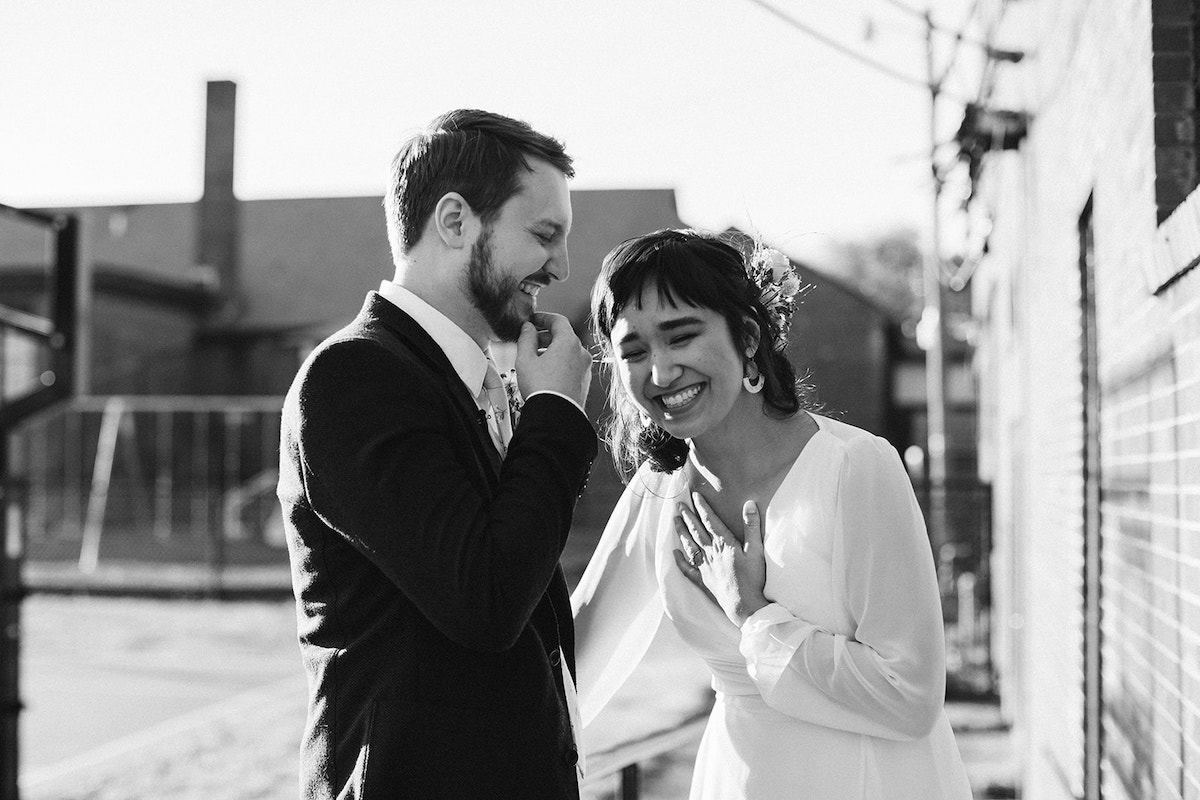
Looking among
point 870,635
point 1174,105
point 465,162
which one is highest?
point 1174,105

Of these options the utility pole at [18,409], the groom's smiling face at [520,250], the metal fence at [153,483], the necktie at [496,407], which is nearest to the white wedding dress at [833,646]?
the necktie at [496,407]

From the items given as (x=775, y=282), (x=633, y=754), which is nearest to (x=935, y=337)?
(x=633, y=754)

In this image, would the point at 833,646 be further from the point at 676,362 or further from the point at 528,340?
the point at 528,340

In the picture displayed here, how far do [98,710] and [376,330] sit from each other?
955 centimetres

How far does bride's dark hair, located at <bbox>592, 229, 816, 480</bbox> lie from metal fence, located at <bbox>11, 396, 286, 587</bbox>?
17.1m

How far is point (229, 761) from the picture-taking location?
818 cm

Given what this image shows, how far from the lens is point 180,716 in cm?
1007

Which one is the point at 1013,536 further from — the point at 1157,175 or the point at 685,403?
the point at 685,403

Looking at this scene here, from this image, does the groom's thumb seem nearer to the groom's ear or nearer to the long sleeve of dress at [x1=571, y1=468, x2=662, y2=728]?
the groom's ear

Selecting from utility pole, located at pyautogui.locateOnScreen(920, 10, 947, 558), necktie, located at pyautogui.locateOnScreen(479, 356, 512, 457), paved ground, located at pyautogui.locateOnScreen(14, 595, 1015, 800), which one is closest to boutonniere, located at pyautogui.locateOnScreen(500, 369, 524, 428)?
necktie, located at pyautogui.locateOnScreen(479, 356, 512, 457)

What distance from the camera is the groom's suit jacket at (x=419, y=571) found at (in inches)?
71.5

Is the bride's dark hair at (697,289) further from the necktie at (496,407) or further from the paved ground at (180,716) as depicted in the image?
the paved ground at (180,716)

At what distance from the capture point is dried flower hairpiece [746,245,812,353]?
8.61 ft

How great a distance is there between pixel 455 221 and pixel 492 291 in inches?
5.5
